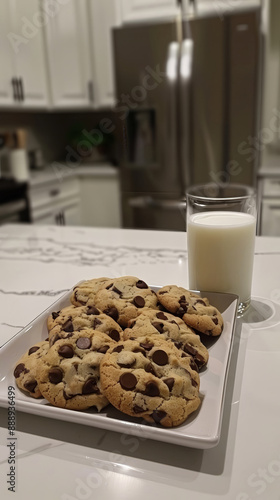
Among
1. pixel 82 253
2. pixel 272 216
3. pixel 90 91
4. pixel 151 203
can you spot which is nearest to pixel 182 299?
pixel 82 253

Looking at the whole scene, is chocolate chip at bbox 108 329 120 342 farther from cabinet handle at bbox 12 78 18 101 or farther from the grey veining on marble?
cabinet handle at bbox 12 78 18 101

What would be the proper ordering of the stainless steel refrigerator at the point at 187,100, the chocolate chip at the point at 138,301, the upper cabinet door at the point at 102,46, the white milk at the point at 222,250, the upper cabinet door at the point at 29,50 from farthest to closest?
the upper cabinet door at the point at 102,46 → the upper cabinet door at the point at 29,50 → the stainless steel refrigerator at the point at 187,100 → the white milk at the point at 222,250 → the chocolate chip at the point at 138,301

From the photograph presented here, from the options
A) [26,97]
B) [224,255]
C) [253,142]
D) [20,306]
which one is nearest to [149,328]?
[224,255]

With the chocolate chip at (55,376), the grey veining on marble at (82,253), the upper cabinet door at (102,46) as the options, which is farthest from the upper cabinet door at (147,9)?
the chocolate chip at (55,376)

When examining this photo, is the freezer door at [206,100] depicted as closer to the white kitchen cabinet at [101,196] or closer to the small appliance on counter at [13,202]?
the white kitchen cabinet at [101,196]

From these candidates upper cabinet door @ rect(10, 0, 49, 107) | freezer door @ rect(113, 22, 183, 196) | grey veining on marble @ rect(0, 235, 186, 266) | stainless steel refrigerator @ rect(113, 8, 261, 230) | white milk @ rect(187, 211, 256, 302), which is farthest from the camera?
upper cabinet door @ rect(10, 0, 49, 107)

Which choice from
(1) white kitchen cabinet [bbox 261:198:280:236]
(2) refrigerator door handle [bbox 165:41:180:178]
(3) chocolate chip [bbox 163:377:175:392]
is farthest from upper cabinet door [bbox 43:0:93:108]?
(3) chocolate chip [bbox 163:377:175:392]
